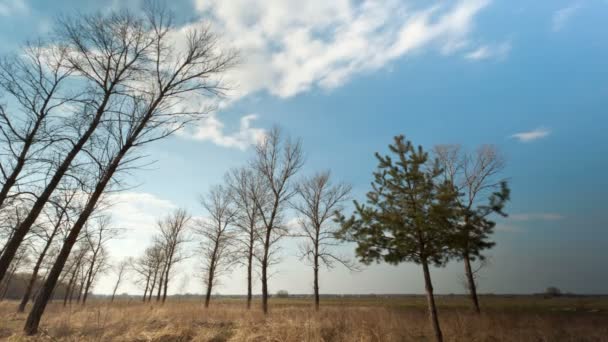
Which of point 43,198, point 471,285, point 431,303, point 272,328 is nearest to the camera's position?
point 272,328

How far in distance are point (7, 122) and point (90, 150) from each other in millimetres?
2277

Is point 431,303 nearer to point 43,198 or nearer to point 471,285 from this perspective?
point 471,285

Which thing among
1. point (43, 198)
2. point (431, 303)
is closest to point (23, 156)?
point (43, 198)

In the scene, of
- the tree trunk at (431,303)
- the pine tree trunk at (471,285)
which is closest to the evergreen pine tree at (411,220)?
the tree trunk at (431,303)

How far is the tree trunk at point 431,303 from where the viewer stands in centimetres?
841

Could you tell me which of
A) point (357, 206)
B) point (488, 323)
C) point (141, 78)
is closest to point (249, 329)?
point (357, 206)

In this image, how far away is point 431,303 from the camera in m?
9.12

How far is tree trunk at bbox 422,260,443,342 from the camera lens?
841 centimetres

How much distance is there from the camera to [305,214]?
19656 mm

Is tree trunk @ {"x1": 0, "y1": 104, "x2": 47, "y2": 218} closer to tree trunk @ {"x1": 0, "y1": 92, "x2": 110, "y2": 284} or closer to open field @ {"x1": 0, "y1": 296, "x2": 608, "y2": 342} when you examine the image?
tree trunk @ {"x1": 0, "y1": 92, "x2": 110, "y2": 284}

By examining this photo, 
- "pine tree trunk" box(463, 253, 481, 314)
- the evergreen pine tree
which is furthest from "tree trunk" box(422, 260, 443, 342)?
"pine tree trunk" box(463, 253, 481, 314)

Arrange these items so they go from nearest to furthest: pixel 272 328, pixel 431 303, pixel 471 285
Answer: pixel 272 328, pixel 431 303, pixel 471 285

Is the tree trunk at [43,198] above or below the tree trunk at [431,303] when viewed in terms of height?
above

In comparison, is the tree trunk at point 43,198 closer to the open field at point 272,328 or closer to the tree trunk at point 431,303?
the open field at point 272,328
